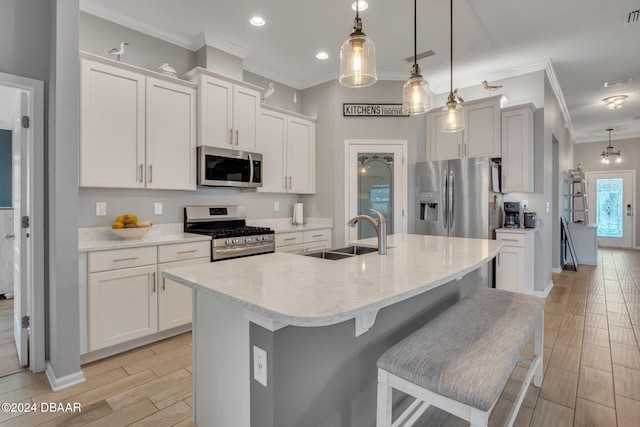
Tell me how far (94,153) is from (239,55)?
1960 millimetres

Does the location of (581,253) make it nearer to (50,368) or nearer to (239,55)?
(239,55)

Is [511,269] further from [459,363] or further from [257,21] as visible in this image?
[257,21]

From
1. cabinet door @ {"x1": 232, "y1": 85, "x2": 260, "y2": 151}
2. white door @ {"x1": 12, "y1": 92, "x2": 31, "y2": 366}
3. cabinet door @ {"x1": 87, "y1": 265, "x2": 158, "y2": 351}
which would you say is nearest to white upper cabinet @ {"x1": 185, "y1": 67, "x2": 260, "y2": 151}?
cabinet door @ {"x1": 232, "y1": 85, "x2": 260, "y2": 151}

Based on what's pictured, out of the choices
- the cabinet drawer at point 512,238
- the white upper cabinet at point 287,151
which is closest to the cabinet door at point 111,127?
the white upper cabinet at point 287,151

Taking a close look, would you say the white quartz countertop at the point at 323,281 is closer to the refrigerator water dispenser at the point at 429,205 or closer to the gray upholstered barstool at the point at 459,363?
the gray upholstered barstool at the point at 459,363

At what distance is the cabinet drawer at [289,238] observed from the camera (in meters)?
3.82

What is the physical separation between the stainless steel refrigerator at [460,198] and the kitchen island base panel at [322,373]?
8.74 ft

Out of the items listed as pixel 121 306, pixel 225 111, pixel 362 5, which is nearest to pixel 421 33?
pixel 362 5

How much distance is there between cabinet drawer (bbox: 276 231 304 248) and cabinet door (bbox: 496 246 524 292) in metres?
2.50

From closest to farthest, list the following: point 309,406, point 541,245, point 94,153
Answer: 1. point 309,406
2. point 94,153
3. point 541,245

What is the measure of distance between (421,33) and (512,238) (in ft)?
8.60

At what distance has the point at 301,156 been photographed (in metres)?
4.52

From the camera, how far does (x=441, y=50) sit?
3.85 metres

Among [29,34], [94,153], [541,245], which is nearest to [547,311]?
[541,245]
